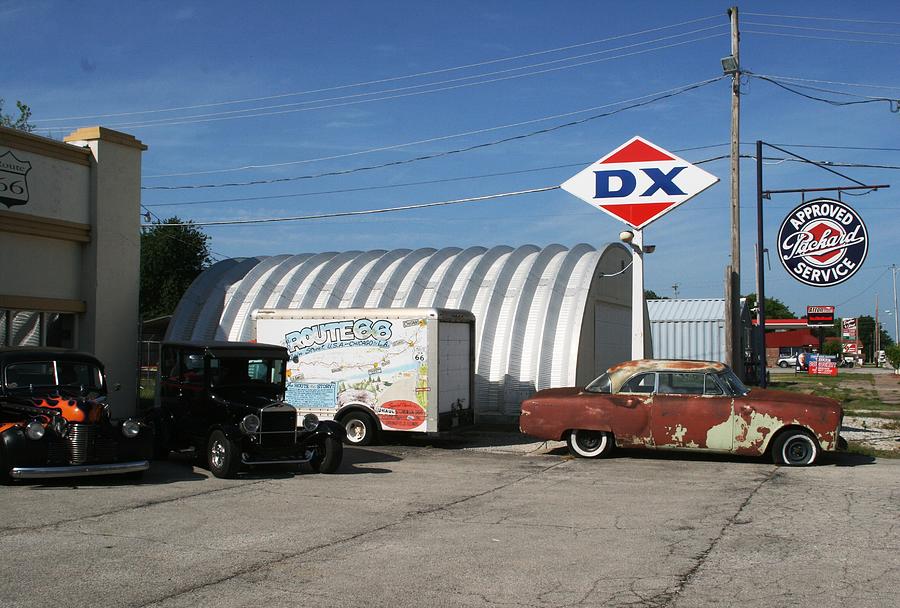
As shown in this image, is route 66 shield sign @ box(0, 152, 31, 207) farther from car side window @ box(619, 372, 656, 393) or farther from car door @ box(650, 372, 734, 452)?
car door @ box(650, 372, 734, 452)

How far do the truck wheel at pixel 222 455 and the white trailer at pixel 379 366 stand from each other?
4.62 metres

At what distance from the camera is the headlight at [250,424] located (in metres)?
12.6

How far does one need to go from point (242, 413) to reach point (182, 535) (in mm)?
4937

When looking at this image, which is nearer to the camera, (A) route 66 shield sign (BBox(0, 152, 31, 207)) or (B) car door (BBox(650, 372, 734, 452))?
(B) car door (BBox(650, 372, 734, 452))

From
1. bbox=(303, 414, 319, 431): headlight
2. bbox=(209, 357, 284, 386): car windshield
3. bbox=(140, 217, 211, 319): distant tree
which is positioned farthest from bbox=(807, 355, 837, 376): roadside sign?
bbox=(303, 414, 319, 431): headlight

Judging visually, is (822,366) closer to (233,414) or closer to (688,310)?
(688,310)

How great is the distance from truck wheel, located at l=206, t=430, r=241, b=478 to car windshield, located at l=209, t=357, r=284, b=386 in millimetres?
1264

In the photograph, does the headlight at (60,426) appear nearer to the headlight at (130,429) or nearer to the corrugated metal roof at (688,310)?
the headlight at (130,429)

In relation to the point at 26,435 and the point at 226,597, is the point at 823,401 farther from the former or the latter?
the point at 26,435

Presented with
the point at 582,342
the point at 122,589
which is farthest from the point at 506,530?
the point at 582,342

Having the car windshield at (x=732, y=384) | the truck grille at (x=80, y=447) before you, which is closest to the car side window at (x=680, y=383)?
the car windshield at (x=732, y=384)

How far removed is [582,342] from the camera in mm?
20484

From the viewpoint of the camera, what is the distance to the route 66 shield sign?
17.0 metres

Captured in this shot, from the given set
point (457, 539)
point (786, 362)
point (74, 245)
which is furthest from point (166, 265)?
point (786, 362)
